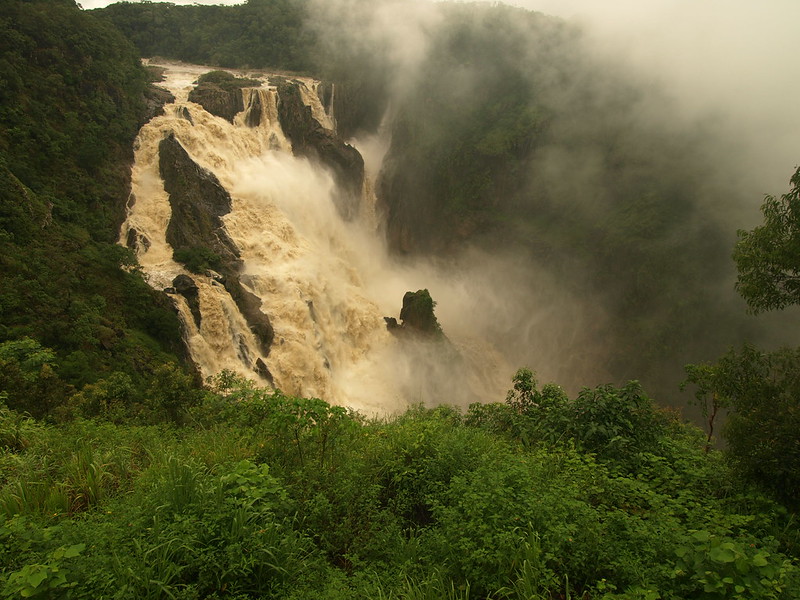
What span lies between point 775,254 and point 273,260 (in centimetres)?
1997

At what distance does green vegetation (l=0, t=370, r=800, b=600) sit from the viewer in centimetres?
321

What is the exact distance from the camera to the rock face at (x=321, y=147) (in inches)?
1204

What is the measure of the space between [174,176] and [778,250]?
23165 millimetres

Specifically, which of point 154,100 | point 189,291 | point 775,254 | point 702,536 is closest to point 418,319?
point 189,291

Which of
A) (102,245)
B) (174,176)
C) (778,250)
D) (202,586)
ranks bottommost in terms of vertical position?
(202,586)

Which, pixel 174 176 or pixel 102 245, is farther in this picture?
pixel 174 176

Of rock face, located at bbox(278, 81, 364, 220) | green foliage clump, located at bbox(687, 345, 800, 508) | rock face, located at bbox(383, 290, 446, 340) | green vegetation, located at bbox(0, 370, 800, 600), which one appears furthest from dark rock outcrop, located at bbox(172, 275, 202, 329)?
green foliage clump, located at bbox(687, 345, 800, 508)

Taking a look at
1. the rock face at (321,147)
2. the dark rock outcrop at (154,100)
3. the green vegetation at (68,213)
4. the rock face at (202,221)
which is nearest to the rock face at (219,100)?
the dark rock outcrop at (154,100)

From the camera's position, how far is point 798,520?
14.6 feet

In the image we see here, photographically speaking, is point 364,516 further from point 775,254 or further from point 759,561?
point 775,254

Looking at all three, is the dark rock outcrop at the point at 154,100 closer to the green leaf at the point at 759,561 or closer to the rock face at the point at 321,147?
the rock face at the point at 321,147

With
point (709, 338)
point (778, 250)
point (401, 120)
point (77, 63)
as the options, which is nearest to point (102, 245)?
point (77, 63)

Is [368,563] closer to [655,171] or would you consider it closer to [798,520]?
[798,520]

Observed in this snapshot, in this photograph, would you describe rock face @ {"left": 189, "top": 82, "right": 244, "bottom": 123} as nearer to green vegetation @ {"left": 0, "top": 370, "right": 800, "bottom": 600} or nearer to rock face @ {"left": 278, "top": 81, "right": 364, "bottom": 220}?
rock face @ {"left": 278, "top": 81, "right": 364, "bottom": 220}
